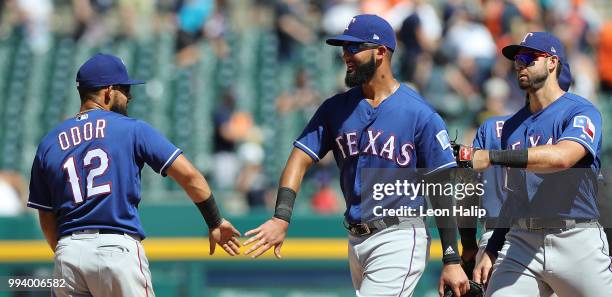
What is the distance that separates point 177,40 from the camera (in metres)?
14.8

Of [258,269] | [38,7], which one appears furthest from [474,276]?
[38,7]

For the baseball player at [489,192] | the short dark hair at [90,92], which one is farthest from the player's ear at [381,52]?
the short dark hair at [90,92]

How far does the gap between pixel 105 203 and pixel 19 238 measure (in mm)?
4518

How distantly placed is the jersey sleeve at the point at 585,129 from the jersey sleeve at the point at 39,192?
2871 millimetres

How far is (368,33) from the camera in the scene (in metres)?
6.23

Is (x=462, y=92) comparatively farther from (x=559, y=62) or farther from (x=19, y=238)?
(x=559, y=62)

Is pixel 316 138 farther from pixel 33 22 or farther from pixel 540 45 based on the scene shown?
pixel 33 22

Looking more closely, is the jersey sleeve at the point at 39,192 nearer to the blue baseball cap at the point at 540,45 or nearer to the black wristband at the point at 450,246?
the black wristband at the point at 450,246

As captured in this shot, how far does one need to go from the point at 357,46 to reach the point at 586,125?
1.34 metres

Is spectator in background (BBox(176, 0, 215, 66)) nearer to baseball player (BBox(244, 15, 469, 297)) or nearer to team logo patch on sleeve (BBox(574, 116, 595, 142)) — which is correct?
baseball player (BBox(244, 15, 469, 297))

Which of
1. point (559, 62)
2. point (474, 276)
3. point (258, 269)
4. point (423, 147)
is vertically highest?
point (559, 62)

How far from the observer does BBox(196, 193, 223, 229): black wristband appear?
6.18 m

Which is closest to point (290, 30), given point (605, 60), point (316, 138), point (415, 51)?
point (415, 51)

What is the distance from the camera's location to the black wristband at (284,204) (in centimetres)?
628
